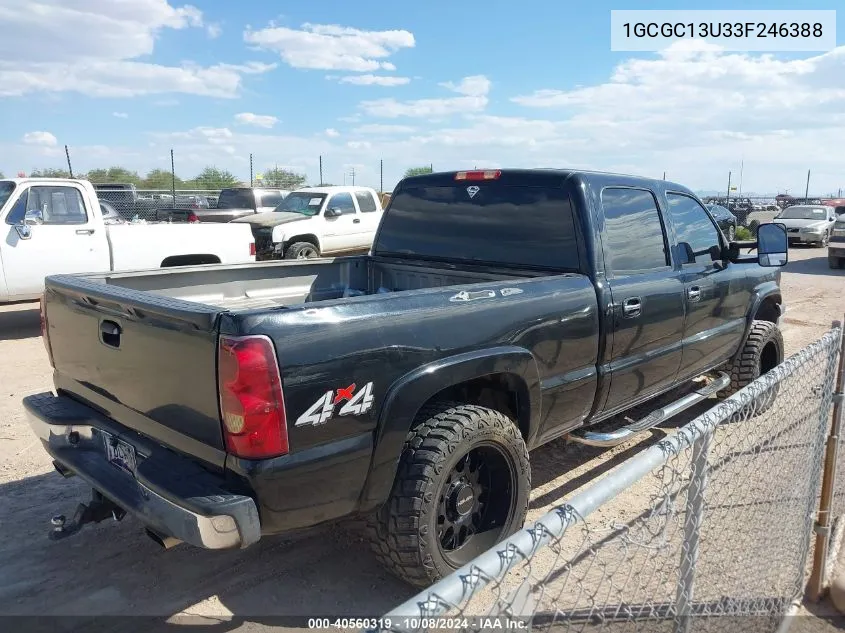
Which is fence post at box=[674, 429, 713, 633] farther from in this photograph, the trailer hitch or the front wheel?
the trailer hitch

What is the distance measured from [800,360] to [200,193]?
27254 millimetres

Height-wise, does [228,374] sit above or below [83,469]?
above

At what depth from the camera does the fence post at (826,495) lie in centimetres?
304

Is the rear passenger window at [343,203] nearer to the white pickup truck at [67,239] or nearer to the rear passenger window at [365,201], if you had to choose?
the rear passenger window at [365,201]

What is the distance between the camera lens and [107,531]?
370 cm

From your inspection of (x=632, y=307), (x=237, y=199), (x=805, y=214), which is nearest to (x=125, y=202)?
(x=237, y=199)

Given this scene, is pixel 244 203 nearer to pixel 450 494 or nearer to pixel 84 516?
pixel 84 516

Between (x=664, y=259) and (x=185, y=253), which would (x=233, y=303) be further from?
(x=185, y=253)

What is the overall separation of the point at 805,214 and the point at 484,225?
23267 mm

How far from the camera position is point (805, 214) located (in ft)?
76.9

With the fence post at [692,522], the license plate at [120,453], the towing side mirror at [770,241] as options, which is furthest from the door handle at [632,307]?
A: the license plate at [120,453]

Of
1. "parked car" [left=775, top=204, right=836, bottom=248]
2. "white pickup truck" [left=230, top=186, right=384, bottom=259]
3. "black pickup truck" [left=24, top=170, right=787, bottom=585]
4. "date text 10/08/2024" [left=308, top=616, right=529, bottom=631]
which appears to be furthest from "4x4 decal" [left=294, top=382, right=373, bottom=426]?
"parked car" [left=775, top=204, right=836, bottom=248]

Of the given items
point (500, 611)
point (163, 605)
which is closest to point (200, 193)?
point (163, 605)

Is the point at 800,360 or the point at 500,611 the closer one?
the point at 500,611
